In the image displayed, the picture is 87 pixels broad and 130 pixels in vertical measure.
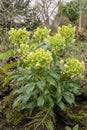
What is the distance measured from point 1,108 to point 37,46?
821 millimetres

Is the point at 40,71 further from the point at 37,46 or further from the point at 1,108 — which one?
the point at 1,108

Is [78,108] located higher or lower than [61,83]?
lower

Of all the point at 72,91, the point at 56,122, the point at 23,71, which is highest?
the point at 23,71

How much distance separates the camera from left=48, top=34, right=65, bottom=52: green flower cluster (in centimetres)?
295

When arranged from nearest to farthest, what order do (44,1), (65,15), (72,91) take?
(72,91), (44,1), (65,15)

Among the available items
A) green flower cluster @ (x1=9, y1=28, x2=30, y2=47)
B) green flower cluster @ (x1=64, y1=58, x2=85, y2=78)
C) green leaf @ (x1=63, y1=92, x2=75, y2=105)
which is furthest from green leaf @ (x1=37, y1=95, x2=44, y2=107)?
green flower cluster @ (x1=9, y1=28, x2=30, y2=47)

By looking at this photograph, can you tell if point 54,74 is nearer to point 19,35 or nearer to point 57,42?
point 57,42

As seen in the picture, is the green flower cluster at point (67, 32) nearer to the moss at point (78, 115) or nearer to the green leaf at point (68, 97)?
the green leaf at point (68, 97)

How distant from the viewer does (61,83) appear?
114 inches

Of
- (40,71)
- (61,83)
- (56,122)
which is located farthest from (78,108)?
(40,71)

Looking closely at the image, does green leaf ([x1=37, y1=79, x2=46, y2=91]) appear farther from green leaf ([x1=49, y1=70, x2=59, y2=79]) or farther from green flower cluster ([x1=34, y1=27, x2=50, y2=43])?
green flower cluster ([x1=34, y1=27, x2=50, y2=43])

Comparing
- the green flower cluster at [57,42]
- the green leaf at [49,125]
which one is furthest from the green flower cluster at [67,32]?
the green leaf at [49,125]

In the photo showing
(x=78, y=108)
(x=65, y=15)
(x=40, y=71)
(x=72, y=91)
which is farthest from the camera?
(x=65, y=15)

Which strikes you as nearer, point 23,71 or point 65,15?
point 23,71
